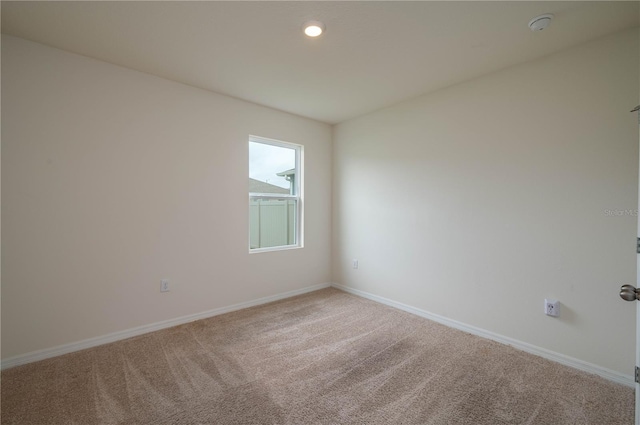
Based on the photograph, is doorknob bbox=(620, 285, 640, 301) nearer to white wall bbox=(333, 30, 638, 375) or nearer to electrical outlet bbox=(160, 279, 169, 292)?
white wall bbox=(333, 30, 638, 375)

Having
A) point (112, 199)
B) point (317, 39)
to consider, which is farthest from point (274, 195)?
point (317, 39)

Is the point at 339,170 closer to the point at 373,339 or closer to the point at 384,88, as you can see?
the point at 384,88

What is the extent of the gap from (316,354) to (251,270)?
4.65ft

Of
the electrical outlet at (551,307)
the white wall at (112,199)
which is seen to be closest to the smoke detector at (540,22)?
the electrical outlet at (551,307)

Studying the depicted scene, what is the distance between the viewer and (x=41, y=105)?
2209 mm

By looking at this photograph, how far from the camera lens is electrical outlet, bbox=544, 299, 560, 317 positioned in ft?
7.43

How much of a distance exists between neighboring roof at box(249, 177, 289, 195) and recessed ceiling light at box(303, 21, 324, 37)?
6.06ft

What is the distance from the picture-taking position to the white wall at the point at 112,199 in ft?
7.06

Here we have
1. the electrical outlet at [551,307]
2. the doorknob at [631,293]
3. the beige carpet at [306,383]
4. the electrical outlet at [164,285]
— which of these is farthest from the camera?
the electrical outlet at [164,285]

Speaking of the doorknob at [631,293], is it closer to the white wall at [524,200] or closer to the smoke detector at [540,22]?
the white wall at [524,200]

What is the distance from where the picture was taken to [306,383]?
1.97 metres

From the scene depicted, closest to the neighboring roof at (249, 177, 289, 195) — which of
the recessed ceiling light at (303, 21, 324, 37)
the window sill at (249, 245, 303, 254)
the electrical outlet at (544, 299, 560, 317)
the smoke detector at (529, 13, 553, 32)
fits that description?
the window sill at (249, 245, 303, 254)

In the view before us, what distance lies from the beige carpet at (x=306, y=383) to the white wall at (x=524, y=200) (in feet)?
1.27

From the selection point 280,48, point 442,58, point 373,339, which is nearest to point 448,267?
point 373,339
